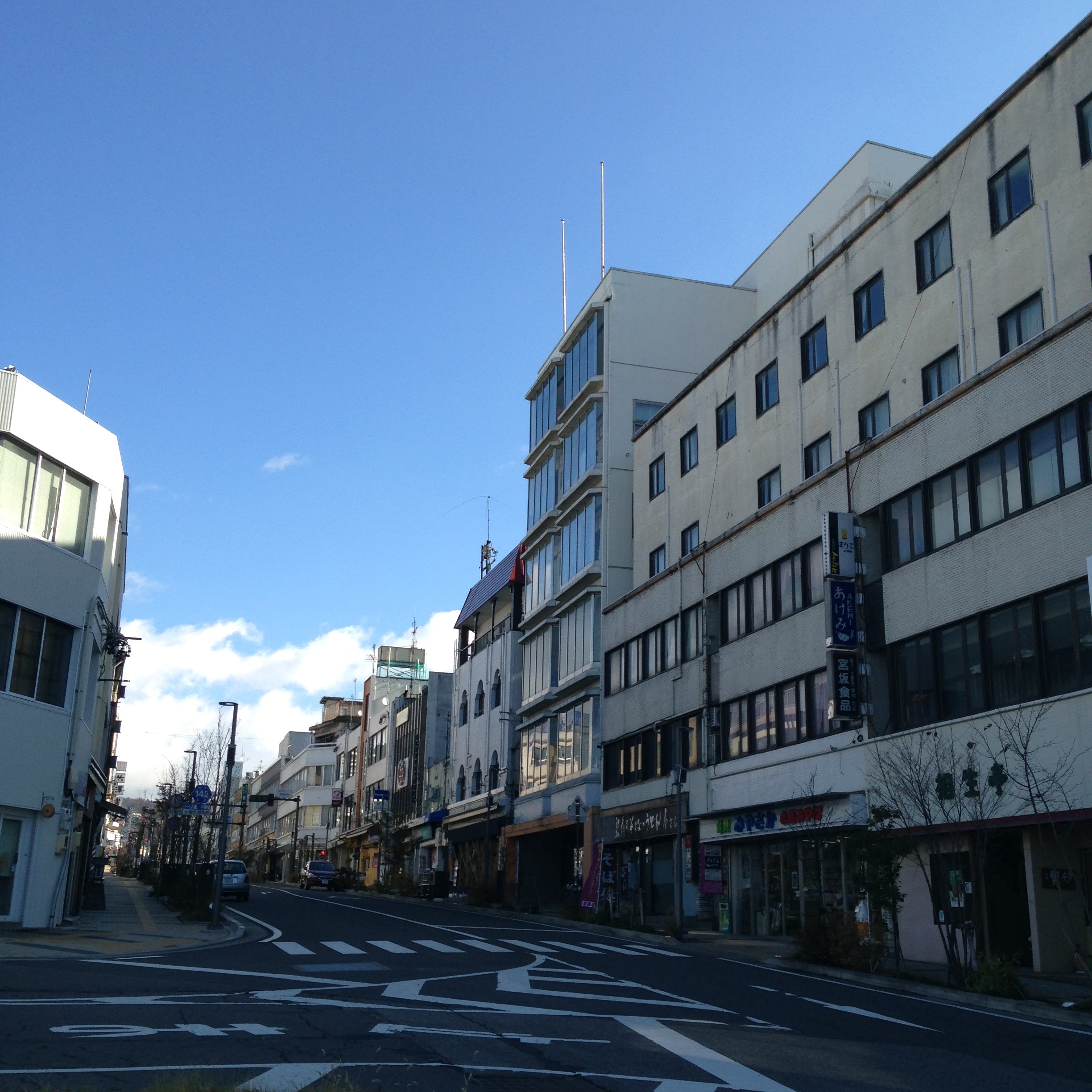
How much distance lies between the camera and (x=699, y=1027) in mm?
12508

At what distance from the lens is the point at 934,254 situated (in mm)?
27781

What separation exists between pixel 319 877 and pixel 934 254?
178 ft

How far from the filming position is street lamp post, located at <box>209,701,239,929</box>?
27875mm

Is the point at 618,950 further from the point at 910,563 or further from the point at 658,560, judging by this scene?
the point at 658,560

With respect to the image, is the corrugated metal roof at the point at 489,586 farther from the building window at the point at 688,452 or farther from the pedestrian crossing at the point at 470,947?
the pedestrian crossing at the point at 470,947

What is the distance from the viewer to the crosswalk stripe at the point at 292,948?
21.4m

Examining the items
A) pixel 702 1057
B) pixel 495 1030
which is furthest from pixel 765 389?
pixel 702 1057

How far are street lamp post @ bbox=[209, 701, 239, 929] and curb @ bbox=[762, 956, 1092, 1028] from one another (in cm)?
1263

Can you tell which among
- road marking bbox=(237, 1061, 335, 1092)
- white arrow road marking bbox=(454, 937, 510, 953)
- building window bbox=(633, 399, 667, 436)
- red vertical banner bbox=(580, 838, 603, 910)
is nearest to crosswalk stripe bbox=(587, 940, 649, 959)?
white arrow road marking bbox=(454, 937, 510, 953)

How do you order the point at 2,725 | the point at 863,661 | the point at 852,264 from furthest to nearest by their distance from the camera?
the point at 852,264
the point at 863,661
the point at 2,725

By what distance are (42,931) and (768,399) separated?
23.4 metres

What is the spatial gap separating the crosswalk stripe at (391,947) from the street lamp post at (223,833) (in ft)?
16.8

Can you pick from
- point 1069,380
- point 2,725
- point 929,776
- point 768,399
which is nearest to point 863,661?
point 929,776

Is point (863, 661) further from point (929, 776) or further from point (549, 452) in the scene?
point (549, 452)
